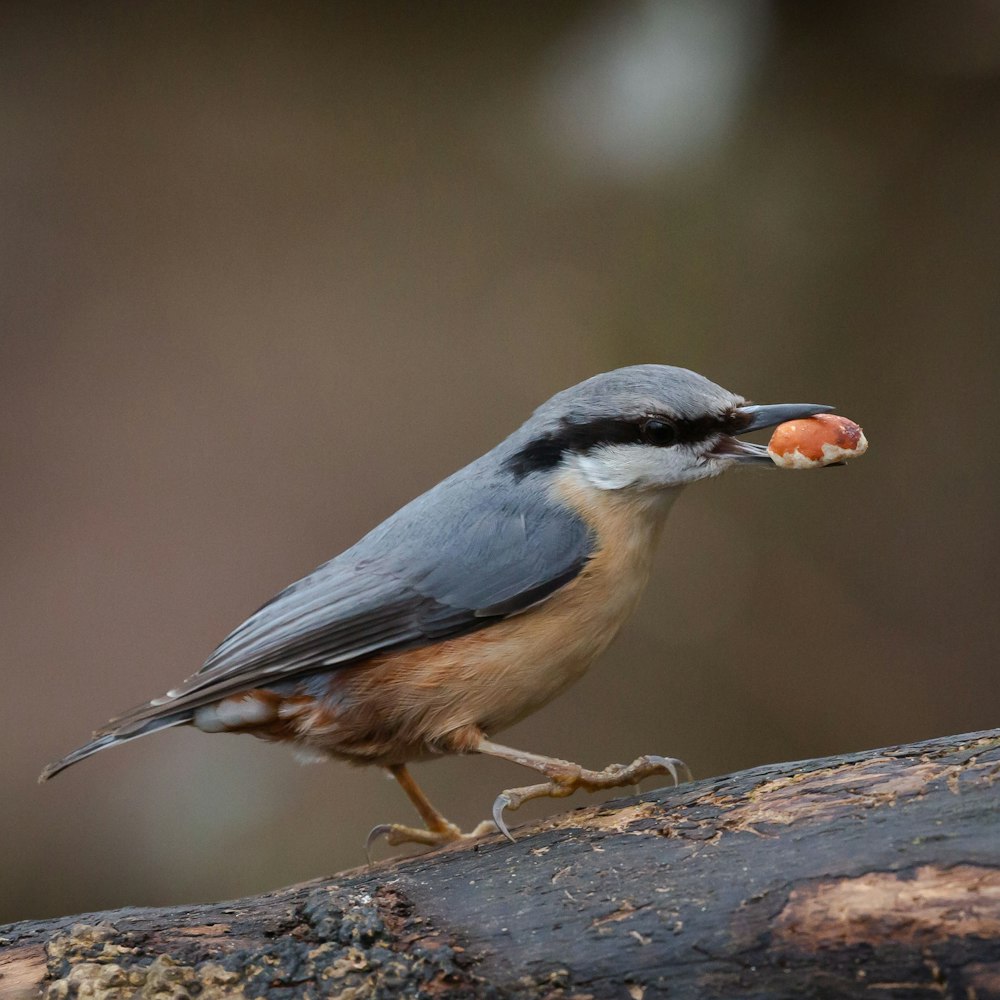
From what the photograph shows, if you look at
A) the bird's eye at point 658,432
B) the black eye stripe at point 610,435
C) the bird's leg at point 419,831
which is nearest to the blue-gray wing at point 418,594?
the black eye stripe at point 610,435

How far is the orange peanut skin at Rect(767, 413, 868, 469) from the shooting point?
258 centimetres

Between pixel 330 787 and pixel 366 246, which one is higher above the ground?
pixel 366 246

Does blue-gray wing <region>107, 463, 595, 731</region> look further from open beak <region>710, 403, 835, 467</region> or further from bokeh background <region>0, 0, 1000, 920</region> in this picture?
bokeh background <region>0, 0, 1000, 920</region>

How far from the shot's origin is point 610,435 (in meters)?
2.77

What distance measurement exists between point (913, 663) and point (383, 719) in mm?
3760

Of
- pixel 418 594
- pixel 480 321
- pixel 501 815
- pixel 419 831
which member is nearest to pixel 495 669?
pixel 418 594

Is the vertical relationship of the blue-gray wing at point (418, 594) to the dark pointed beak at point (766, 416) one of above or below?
below

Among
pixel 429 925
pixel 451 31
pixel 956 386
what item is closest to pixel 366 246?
pixel 451 31

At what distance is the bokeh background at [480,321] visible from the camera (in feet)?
18.0

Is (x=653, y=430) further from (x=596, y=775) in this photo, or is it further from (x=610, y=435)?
(x=596, y=775)

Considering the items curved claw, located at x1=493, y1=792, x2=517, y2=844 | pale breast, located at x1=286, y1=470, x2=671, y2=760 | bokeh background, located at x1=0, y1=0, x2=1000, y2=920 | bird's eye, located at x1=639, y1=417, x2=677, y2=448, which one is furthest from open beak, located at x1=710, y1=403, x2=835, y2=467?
bokeh background, located at x1=0, y1=0, x2=1000, y2=920

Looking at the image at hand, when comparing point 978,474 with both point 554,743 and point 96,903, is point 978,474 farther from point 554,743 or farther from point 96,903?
point 96,903

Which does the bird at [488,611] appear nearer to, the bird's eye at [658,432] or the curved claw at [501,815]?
the bird's eye at [658,432]

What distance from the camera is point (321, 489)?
5.65m
